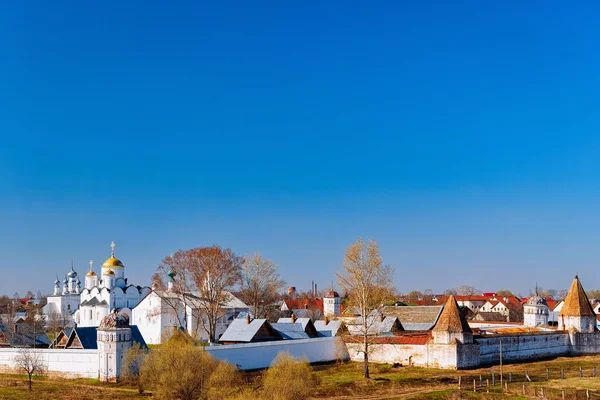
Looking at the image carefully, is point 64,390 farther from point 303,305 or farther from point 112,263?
point 303,305

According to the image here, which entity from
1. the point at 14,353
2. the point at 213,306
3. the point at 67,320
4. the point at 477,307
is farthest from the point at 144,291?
the point at 477,307

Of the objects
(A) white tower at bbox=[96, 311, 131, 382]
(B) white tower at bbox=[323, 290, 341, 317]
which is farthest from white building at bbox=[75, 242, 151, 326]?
(A) white tower at bbox=[96, 311, 131, 382]

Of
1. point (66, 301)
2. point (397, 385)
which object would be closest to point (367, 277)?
point (397, 385)

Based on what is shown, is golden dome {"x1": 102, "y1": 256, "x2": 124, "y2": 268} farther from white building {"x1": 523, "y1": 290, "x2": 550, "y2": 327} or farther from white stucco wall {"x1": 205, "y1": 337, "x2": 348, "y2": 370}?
white building {"x1": 523, "y1": 290, "x2": 550, "y2": 327}

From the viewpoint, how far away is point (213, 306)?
1714 inches

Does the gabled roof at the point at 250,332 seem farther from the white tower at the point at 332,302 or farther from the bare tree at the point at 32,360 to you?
the white tower at the point at 332,302

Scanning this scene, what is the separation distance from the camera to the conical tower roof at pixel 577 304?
43781mm

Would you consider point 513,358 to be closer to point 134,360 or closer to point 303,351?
point 303,351

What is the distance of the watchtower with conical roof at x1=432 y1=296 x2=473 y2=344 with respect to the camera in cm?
3431

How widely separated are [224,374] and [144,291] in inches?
1667

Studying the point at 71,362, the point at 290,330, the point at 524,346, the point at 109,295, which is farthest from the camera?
the point at 109,295

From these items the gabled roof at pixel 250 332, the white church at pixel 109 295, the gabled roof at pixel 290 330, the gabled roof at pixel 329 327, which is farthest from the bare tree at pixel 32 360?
the white church at pixel 109 295

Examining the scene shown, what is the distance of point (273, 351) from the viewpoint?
112 feet

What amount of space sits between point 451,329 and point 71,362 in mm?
19644
